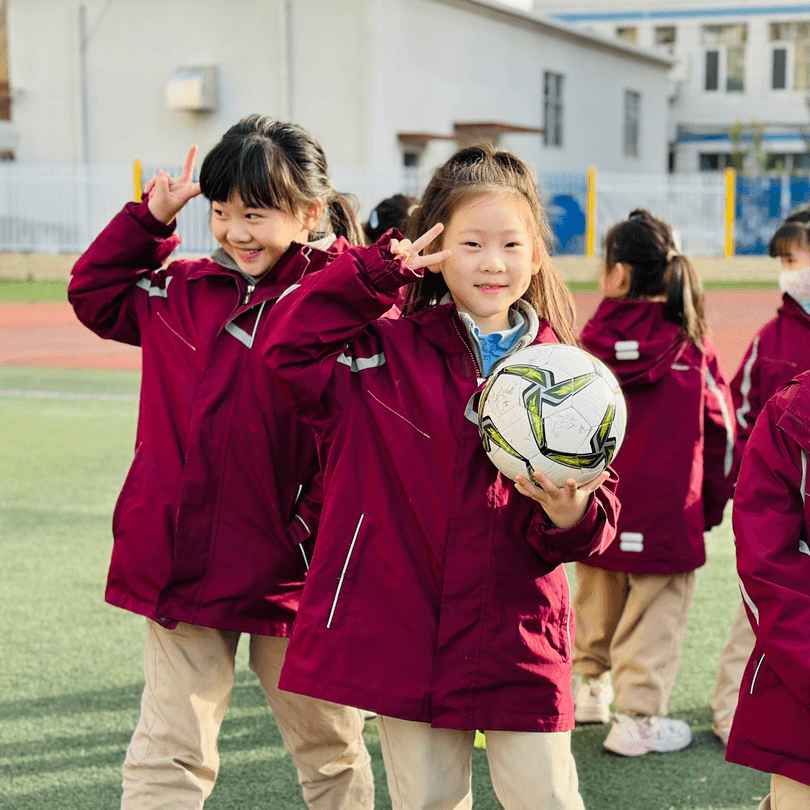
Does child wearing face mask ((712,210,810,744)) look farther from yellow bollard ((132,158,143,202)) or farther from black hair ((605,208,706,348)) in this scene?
yellow bollard ((132,158,143,202))

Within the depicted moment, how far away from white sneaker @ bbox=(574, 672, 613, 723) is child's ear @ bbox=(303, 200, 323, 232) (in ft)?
6.34

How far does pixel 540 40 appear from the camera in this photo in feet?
94.3

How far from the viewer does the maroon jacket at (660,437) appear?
3895 millimetres

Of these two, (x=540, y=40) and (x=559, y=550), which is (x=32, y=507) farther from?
(x=540, y=40)

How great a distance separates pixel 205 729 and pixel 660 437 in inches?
70.0

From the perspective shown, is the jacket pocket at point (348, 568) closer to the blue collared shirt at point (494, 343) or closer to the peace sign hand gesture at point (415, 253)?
the blue collared shirt at point (494, 343)

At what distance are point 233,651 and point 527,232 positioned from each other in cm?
122

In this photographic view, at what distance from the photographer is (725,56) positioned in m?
38.7

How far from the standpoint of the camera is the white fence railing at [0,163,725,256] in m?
23.7

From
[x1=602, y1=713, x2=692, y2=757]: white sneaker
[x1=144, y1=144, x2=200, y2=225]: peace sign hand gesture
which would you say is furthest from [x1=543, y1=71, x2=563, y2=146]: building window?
[x1=144, y1=144, x2=200, y2=225]: peace sign hand gesture

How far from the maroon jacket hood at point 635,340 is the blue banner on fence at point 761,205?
→ 2112cm

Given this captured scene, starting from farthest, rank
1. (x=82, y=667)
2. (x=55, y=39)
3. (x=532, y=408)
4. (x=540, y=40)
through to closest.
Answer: (x=540, y=40) < (x=55, y=39) < (x=82, y=667) < (x=532, y=408)

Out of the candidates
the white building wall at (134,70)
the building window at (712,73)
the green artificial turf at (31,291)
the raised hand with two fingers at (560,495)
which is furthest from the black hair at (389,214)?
the building window at (712,73)

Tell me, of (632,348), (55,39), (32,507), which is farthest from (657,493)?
(55,39)
